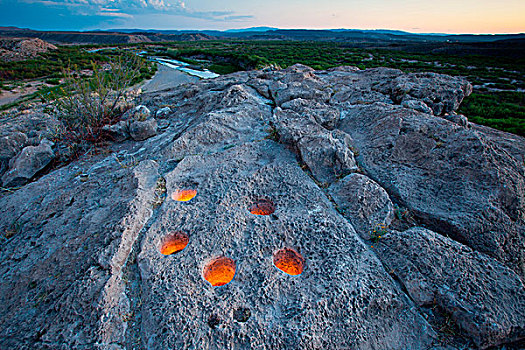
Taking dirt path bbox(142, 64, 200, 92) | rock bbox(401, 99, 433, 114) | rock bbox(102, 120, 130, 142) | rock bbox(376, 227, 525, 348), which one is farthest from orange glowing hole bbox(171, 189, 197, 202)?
dirt path bbox(142, 64, 200, 92)

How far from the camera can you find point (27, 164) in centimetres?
518

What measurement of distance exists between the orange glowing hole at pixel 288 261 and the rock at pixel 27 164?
5.92 m

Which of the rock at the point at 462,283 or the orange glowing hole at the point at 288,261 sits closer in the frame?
the rock at the point at 462,283

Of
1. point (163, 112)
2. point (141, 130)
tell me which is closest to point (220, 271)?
point (141, 130)

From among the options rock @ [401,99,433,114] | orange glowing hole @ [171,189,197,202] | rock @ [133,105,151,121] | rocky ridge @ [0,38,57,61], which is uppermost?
rocky ridge @ [0,38,57,61]

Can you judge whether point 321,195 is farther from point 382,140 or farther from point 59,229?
point 59,229

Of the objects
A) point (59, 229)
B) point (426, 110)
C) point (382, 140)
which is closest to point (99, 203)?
point (59, 229)

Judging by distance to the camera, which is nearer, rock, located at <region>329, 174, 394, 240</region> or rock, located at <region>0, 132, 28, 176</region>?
rock, located at <region>329, 174, 394, 240</region>

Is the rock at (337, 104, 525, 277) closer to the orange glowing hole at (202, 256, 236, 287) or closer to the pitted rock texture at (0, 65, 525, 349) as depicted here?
the pitted rock texture at (0, 65, 525, 349)

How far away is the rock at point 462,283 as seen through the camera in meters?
1.98

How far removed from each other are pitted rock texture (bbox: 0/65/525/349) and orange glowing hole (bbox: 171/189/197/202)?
10cm

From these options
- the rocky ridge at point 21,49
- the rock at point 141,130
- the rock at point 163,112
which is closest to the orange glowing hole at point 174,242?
the rock at point 141,130

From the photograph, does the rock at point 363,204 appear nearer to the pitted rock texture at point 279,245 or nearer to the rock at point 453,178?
the pitted rock texture at point 279,245

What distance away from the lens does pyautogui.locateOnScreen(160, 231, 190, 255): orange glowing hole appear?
9.24ft
